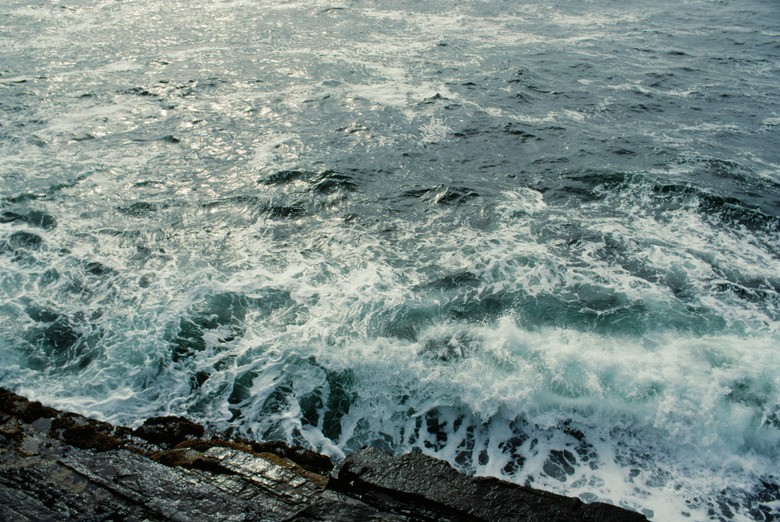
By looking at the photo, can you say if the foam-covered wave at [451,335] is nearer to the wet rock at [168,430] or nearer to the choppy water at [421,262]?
the choppy water at [421,262]

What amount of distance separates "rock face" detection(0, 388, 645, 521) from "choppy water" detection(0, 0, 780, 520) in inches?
36.7

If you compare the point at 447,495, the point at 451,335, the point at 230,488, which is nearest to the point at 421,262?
the point at 451,335

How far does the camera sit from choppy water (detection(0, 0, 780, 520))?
503 centimetres

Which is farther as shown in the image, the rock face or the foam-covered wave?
the foam-covered wave

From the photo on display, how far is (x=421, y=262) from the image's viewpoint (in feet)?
24.4

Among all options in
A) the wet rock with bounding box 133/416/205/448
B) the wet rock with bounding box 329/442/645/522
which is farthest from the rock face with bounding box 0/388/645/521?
the wet rock with bounding box 133/416/205/448

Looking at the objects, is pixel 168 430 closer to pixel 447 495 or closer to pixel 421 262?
pixel 447 495

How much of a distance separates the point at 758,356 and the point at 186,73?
644 inches

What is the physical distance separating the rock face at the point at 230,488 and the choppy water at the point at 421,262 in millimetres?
933

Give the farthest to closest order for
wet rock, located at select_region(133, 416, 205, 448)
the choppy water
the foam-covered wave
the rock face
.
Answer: the choppy water, the foam-covered wave, wet rock, located at select_region(133, 416, 205, 448), the rock face

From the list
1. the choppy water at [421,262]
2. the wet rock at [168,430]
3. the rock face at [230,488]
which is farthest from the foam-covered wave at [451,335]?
the rock face at [230,488]

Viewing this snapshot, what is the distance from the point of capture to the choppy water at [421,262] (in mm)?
5031

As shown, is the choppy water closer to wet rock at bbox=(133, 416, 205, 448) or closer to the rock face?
wet rock at bbox=(133, 416, 205, 448)

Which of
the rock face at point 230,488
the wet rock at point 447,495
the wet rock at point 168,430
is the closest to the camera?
the rock face at point 230,488
